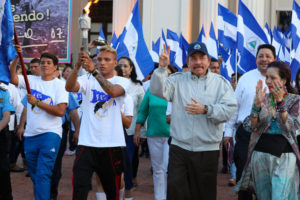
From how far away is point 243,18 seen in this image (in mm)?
9922

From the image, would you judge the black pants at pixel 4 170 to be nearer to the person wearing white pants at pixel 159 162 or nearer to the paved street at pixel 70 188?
the paved street at pixel 70 188

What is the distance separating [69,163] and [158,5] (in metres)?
13.4

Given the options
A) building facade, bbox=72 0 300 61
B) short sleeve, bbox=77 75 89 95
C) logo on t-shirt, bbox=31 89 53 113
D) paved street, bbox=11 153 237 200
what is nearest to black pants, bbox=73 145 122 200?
short sleeve, bbox=77 75 89 95

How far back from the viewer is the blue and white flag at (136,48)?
11.0 metres

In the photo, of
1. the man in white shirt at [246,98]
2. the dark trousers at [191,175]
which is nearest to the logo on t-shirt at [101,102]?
the dark trousers at [191,175]

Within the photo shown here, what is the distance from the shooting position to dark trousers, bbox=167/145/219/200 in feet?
18.5

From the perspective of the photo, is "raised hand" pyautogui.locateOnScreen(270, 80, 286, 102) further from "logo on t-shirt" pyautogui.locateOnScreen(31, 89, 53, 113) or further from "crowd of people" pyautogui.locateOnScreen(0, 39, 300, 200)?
"logo on t-shirt" pyautogui.locateOnScreen(31, 89, 53, 113)

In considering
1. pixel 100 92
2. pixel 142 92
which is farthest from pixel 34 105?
pixel 142 92

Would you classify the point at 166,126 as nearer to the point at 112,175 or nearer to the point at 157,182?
the point at 157,182

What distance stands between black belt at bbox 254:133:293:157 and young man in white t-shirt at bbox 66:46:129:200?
1.47 metres

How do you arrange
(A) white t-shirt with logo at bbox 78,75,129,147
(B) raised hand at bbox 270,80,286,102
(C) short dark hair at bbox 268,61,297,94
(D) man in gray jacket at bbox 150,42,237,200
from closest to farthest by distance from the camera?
(B) raised hand at bbox 270,80,286,102
(D) man in gray jacket at bbox 150,42,237,200
(C) short dark hair at bbox 268,61,297,94
(A) white t-shirt with logo at bbox 78,75,129,147

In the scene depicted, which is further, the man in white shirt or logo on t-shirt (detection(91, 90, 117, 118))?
the man in white shirt

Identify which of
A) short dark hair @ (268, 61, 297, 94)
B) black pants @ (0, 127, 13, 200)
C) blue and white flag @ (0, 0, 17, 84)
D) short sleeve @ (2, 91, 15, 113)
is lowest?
black pants @ (0, 127, 13, 200)

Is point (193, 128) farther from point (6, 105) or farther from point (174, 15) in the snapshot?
point (174, 15)
